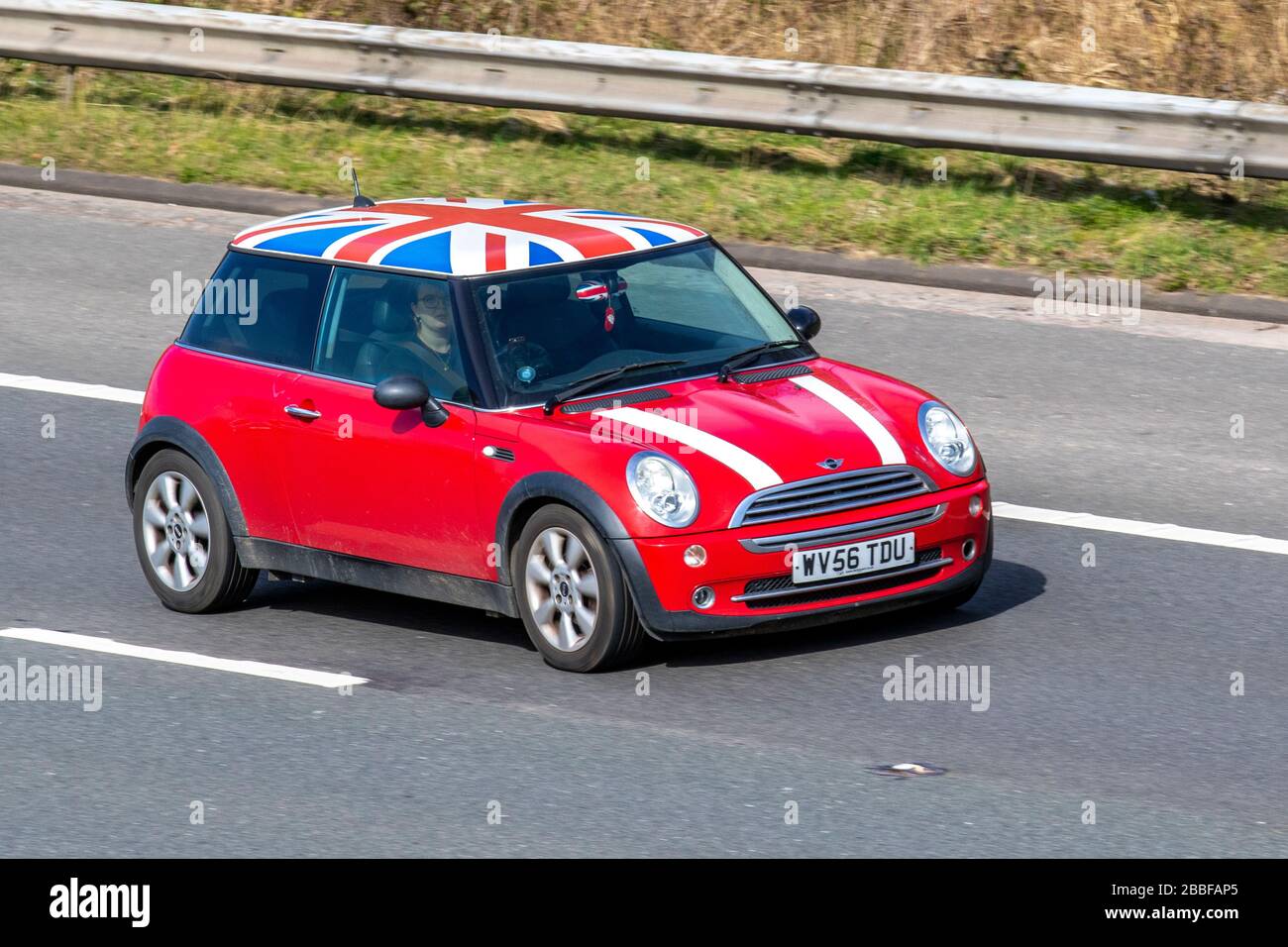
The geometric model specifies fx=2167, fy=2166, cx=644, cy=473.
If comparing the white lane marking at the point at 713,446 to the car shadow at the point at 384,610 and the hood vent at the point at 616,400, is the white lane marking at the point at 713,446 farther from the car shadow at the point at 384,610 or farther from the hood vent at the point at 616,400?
the car shadow at the point at 384,610

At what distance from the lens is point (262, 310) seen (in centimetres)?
884

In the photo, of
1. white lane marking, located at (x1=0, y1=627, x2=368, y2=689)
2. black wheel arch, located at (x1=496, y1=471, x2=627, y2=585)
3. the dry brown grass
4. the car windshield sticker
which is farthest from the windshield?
the dry brown grass

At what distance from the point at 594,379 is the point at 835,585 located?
1220 mm

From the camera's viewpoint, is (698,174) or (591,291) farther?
(698,174)

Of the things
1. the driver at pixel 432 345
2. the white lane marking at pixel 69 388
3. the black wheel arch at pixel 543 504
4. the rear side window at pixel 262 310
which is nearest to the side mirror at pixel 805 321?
the driver at pixel 432 345

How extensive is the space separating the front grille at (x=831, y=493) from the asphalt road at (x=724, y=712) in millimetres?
579

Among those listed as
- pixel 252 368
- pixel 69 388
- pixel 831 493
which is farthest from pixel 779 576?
pixel 69 388

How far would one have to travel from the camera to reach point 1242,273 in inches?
524

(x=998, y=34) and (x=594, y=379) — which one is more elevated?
(x=998, y=34)

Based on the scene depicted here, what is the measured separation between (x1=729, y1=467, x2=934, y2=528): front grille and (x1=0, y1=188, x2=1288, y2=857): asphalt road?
579mm

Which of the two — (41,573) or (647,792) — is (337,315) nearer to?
(41,573)

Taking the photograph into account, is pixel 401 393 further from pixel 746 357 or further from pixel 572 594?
pixel 746 357

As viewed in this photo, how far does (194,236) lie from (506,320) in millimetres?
7275

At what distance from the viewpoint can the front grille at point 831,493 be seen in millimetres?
7617
